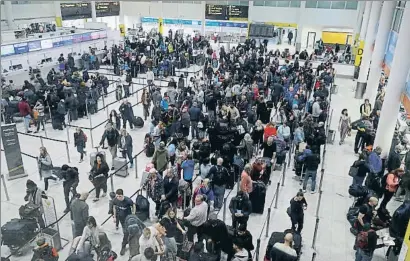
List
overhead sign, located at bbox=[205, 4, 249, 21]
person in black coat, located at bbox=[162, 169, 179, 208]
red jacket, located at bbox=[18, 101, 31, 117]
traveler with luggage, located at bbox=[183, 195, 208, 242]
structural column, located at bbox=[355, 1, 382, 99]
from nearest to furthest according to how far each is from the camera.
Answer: traveler with luggage, located at bbox=[183, 195, 208, 242] < person in black coat, located at bbox=[162, 169, 179, 208] < red jacket, located at bbox=[18, 101, 31, 117] < structural column, located at bbox=[355, 1, 382, 99] < overhead sign, located at bbox=[205, 4, 249, 21]

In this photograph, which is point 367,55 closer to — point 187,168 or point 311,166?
point 311,166

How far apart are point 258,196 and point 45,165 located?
17.6 feet

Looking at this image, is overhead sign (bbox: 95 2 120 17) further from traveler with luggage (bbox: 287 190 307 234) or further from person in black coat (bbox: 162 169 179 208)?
traveler with luggage (bbox: 287 190 307 234)

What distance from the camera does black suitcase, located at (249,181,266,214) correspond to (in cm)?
838

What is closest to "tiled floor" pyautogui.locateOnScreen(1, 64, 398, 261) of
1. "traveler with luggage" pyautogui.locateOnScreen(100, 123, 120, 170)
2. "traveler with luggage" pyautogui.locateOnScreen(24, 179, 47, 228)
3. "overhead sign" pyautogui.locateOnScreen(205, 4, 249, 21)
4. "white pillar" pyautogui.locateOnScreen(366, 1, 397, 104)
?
"traveler with luggage" pyautogui.locateOnScreen(24, 179, 47, 228)

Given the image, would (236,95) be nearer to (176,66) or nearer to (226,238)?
(226,238)

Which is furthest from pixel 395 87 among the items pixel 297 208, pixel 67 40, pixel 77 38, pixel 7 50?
pixel 77 38

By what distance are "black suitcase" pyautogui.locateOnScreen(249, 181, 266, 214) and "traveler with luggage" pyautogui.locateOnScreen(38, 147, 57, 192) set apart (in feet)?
16.7

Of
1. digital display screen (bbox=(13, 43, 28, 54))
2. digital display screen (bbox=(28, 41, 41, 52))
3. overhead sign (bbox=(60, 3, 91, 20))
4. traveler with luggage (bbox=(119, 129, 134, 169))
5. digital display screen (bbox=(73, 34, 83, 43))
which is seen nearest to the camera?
traveler with luggage (bbox=(119, 129, 134, 169))

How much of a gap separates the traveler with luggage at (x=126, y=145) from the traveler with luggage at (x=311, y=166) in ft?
15.7

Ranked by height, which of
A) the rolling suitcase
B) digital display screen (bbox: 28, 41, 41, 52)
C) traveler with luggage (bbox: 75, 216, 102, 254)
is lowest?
the rolling suitcase

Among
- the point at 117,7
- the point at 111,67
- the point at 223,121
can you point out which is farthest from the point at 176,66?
the point at 117,7

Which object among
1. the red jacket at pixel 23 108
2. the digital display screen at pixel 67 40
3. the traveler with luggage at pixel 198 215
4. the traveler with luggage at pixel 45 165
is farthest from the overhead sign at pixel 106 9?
the traveler with luggage at pixel 198 215

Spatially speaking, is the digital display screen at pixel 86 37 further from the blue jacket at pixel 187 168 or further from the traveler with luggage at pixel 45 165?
the blue jacket at pixel 187 168
